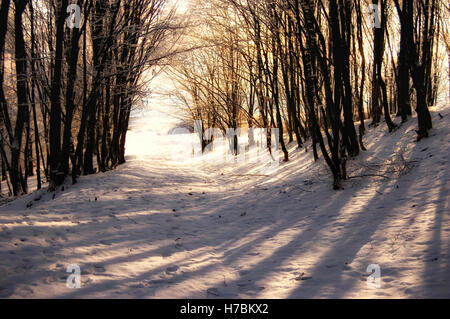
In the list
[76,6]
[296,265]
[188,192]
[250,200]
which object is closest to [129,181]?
[188,192]

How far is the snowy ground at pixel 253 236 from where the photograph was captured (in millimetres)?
3279

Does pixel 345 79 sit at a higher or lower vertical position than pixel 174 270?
higher

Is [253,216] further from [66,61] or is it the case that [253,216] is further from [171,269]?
[66,61]

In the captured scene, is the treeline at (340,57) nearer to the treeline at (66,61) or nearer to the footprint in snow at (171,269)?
the treeline at (66,61)

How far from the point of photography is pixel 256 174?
10.5 metres

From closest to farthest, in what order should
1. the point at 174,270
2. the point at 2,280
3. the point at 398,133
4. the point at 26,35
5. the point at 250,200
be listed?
1. the point at 2,280
2. the point at 174,270
3. the point at 250,200
4. the point at 398,133
5. the point at 26,35

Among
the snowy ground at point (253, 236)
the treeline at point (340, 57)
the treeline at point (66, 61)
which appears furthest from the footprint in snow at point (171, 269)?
the treeline at point (66, 61)

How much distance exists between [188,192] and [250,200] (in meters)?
1.95

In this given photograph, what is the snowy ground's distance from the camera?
129 inches

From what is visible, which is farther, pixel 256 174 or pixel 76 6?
pixel 256 174

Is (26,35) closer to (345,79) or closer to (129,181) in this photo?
(129,181)

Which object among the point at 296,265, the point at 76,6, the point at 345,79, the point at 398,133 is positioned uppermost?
the point at 76,6

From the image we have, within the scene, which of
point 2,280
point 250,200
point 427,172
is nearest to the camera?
point 2,280

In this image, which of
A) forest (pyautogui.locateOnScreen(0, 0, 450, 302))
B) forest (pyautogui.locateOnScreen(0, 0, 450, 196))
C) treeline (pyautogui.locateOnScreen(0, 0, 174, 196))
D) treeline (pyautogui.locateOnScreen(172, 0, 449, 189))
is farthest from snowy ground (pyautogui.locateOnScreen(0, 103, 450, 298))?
treeline (pyautogui.locateOnScreen(0, 0, 174, 196))
